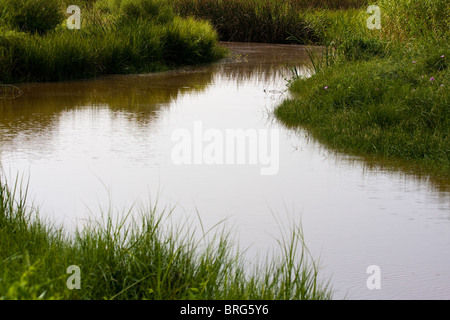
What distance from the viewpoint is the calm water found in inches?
180

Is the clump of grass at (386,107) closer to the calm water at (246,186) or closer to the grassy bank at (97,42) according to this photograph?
the calm water at (246,186)

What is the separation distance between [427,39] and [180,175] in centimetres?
568

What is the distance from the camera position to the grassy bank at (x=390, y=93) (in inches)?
288

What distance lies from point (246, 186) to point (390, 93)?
3.17 metres

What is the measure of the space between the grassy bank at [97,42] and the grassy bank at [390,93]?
12.3 ft
